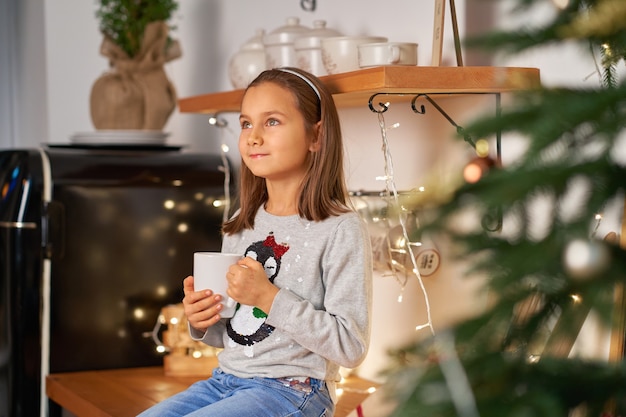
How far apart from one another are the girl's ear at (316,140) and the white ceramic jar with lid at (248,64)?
0.42m

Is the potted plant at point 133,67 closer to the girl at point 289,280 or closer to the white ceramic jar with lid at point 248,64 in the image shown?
the white ceramic jar with lid at point 248,64

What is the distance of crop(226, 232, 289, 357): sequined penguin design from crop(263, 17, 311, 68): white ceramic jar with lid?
42 centimetres

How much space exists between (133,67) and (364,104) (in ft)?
2.59

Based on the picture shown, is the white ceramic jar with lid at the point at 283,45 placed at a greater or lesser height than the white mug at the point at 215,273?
greater

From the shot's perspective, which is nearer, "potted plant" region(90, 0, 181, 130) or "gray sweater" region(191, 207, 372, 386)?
"gray sweater" region(191, 207, 372, 386)

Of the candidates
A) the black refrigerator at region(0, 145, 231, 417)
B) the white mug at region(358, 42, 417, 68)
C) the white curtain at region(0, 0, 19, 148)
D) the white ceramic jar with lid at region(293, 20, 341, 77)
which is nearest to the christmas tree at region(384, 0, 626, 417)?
the white mug at region(358, 42, 417, 68)

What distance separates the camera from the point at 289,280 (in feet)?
4.69

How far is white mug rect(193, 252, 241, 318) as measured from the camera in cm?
134

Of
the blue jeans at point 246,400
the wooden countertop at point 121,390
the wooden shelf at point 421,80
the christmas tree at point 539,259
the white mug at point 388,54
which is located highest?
the white mug at point 388,54

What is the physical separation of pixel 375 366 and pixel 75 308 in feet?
2.11

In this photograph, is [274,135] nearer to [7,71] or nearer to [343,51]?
[343,51]

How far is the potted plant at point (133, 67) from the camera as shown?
234 cm

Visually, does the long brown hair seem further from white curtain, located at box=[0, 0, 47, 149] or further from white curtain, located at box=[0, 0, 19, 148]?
white curtain, located at box=[0, 0, 19, 148]

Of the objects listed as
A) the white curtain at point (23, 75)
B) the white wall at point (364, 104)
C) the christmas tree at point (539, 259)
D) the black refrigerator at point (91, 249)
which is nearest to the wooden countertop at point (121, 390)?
the black refrigerator at point (91, 249)
